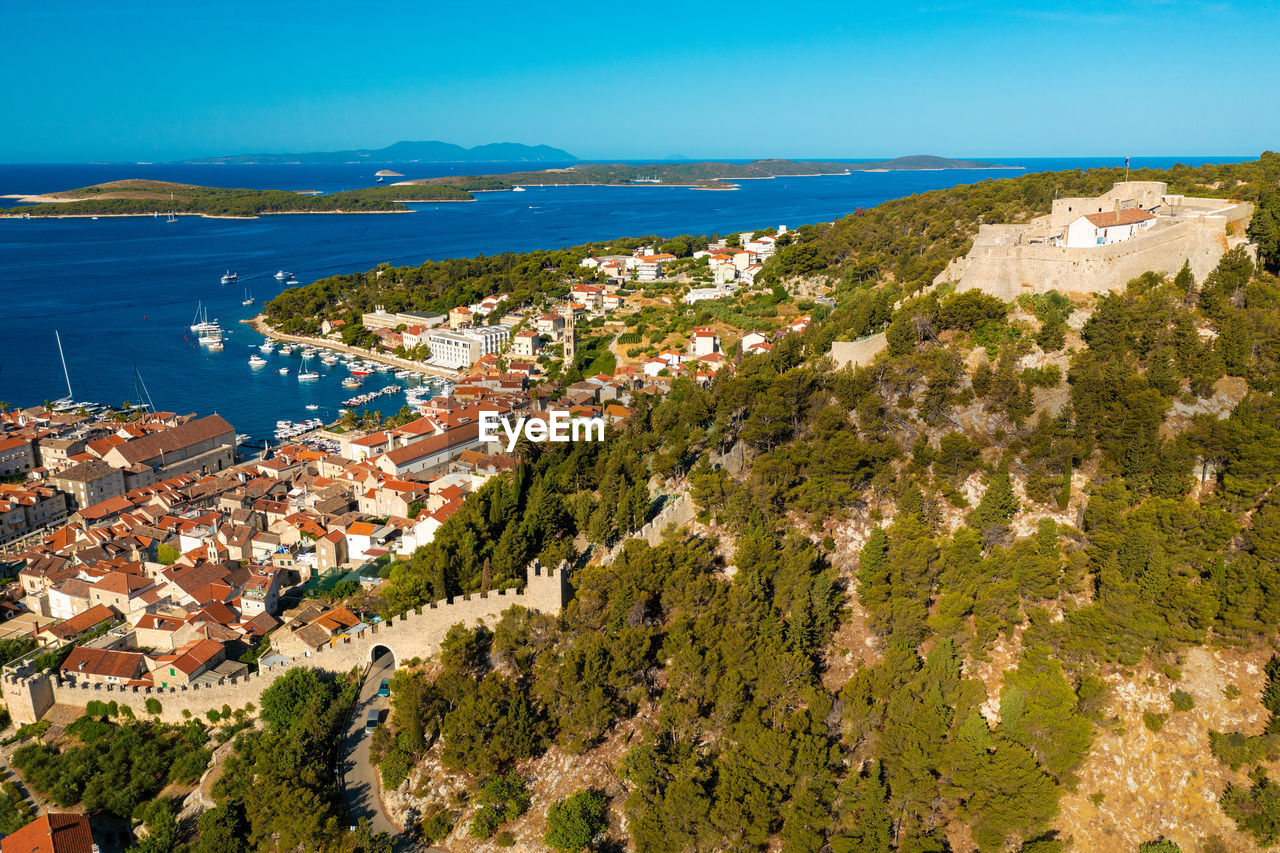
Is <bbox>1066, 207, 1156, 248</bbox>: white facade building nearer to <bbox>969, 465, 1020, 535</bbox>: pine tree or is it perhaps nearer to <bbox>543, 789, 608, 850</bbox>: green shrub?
<bbox>969, 465, 1020, 535</bbox>: pine tree

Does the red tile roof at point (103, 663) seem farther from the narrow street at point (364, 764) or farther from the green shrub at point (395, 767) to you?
the green shrub at point (395, 767)

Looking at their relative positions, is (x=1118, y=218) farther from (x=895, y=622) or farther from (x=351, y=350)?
(x=351, y=350)

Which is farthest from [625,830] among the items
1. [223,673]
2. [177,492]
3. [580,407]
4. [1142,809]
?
[177,492]

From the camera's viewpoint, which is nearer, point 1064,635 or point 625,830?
point 625,830

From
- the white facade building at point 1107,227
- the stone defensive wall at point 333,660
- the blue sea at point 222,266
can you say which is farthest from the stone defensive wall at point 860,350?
the blue sea at point 222,266

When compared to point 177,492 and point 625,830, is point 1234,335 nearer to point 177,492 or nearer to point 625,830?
point 625,830

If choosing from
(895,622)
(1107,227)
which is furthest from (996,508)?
(1107,227)
